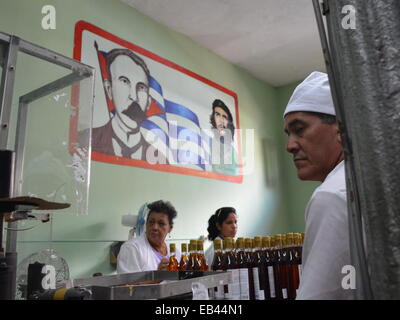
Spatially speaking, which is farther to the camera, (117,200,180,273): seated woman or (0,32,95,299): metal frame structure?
(117,200,180,273): seated woman

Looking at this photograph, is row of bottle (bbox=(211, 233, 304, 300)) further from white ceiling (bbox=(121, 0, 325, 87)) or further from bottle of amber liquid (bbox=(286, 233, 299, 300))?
white ceiling (bbox=(121, 0, 325, 87))

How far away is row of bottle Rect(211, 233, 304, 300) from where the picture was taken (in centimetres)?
142

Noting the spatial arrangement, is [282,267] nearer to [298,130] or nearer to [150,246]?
[298,130]

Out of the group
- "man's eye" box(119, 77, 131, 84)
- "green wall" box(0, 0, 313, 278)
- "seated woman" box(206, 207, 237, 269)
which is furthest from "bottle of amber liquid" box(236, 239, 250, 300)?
"man's eye" box(119, 77, 131, 84)

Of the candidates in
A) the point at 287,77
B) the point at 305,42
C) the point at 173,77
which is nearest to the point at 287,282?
the point at 173,77

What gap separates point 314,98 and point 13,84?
1.08 m

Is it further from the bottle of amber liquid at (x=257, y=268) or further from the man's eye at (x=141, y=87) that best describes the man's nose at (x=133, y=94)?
the bottle of amber liquid at (x=257, y=268)

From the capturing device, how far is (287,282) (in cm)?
159

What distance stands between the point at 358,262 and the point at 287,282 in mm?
1347

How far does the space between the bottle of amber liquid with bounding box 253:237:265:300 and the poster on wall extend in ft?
4.56

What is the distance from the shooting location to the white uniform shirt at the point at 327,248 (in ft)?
2.38

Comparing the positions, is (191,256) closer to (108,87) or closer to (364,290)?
(108,87)

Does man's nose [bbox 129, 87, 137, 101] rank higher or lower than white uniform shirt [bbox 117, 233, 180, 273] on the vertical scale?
higher

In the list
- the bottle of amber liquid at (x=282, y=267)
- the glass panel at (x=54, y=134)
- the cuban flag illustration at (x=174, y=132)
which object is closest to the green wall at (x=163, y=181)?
the cuban flag illustration at (x=174, y=132)
